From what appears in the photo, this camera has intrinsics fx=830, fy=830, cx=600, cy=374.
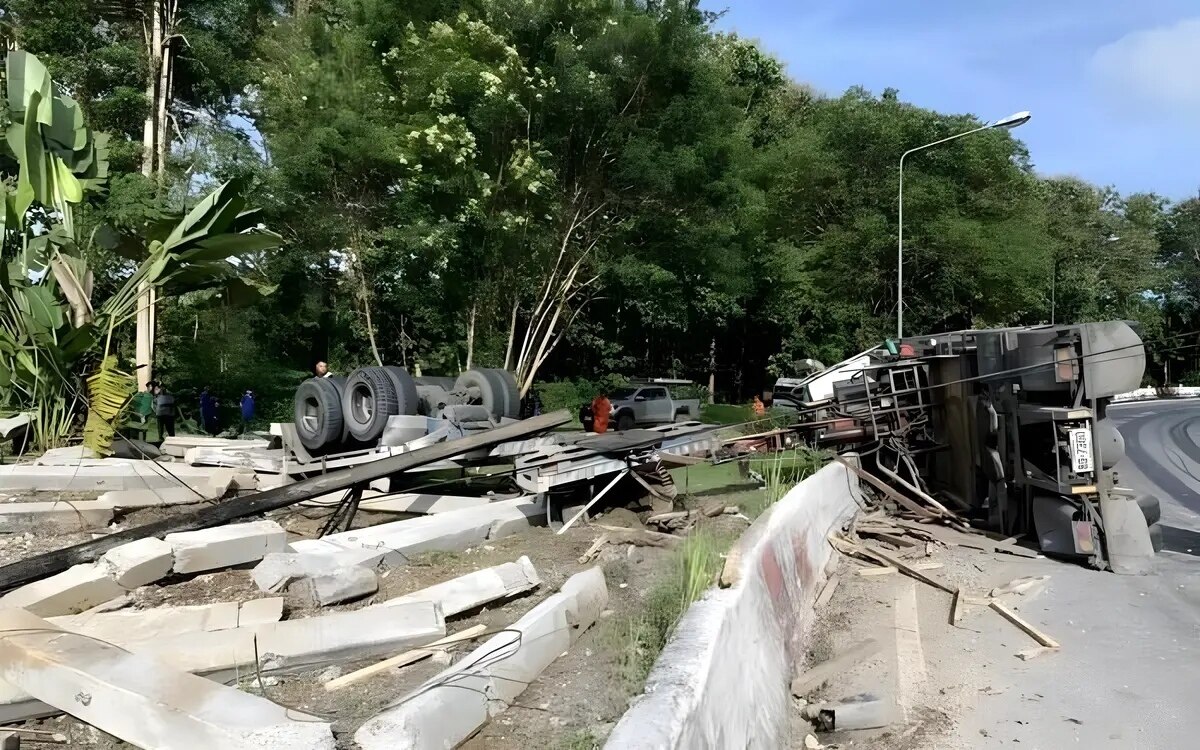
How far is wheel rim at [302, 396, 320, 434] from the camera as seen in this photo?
11.9 meters

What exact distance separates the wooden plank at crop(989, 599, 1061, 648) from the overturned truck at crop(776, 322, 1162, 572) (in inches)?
69.1

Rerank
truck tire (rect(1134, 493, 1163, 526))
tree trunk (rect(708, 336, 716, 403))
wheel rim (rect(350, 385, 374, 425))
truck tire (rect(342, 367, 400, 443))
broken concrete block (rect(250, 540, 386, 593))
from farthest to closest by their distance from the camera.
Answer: tree trunk (rect(708, 336, 716, 403)) → wheel rim (rect(350, 385, 374, 425)) → truck tire (rect(342, 367, 400, 443)) → truck tire (rect(1134, 493, 1163, 526)) → broken concrete block (rect(250, 540, 386, 593))

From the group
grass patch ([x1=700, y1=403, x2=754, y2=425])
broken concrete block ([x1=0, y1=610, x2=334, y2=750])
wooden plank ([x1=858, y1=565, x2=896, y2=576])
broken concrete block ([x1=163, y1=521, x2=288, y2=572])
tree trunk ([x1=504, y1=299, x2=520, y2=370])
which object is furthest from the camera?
grass patch ([x1=700, y1=403, x2=754, y2=425])

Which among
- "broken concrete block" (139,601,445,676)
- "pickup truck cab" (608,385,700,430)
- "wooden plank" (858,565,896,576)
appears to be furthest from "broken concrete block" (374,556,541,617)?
"pickup truck cab" (608,385,700,430)

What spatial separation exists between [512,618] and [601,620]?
605 mm

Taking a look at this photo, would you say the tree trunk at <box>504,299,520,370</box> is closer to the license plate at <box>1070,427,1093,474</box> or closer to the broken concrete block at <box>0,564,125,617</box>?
the license plate at <box>1070,427,1093,474</box>

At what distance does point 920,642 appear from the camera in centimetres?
595

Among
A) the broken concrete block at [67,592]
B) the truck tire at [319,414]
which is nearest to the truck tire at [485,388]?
the truck tire at [319,414]

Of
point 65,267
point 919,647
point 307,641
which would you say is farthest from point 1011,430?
point 65,267

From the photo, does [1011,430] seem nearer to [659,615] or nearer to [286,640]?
[659,615]

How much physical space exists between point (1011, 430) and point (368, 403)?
7.99 metres

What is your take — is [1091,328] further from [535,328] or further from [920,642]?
[535,328]

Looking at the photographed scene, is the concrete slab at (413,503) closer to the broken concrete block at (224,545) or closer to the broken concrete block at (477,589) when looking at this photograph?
the broken concrete block at (224,545)

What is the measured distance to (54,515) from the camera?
28.4 ft
